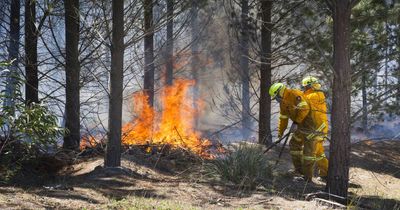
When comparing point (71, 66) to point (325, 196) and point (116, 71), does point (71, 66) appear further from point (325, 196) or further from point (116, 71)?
point (325, 196)

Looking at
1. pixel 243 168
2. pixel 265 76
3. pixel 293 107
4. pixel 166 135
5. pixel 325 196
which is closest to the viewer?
pixel 325 196

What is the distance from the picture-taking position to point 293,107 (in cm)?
898

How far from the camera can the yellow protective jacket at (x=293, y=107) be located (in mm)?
9007

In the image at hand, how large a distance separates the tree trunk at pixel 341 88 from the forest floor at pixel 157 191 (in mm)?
639

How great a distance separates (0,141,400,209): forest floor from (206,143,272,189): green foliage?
21 cm

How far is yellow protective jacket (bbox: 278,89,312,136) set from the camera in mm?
9007

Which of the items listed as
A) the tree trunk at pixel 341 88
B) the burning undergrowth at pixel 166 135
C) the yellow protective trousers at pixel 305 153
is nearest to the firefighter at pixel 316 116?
the yellow protective trousers at pixel 305 153

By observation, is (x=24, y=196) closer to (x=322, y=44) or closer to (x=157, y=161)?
(x=157, y=161)

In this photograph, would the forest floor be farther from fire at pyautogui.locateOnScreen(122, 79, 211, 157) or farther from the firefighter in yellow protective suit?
fire at pyautogui.locateOnScreen(122, 79, 211, 157)

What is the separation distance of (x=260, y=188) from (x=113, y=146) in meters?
2.48

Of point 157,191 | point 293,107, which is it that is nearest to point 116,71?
point 157,191

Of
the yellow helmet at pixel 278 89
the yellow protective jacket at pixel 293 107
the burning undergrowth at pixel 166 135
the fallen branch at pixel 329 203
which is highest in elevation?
the yellow helmet at pixel 278 89

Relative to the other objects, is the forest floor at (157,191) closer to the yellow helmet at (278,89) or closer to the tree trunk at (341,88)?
the tree trunk at (341,88)

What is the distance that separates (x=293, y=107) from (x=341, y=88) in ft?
7.10
